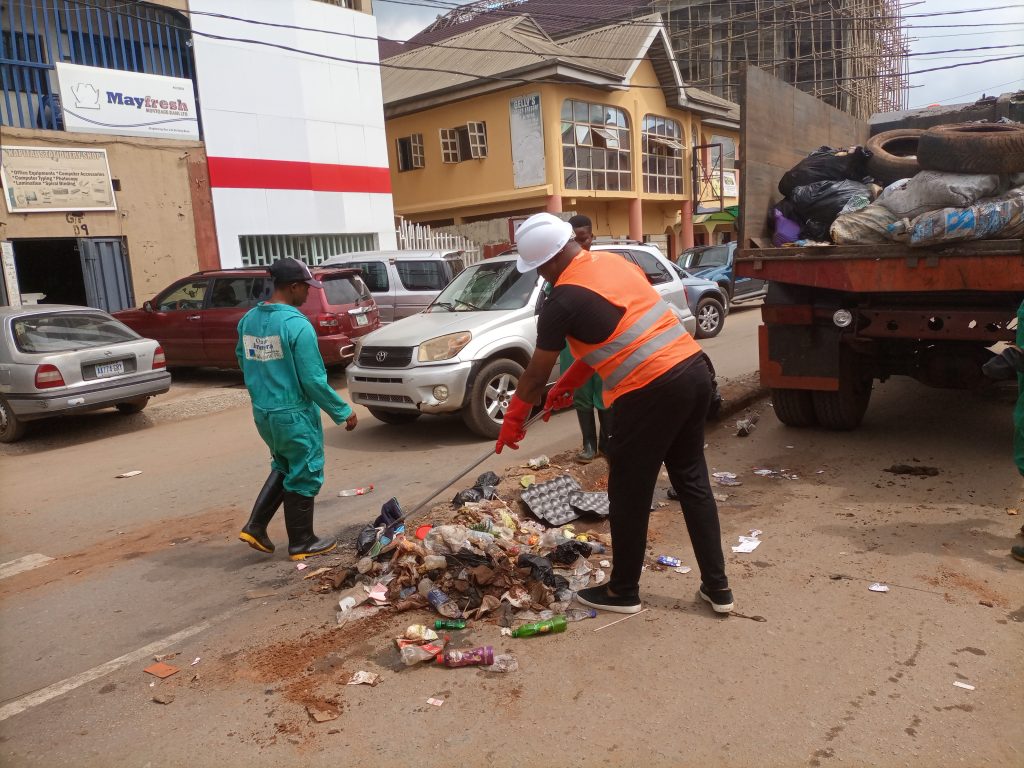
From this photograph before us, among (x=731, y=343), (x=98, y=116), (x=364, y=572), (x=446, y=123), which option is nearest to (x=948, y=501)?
(x=364, y=572)

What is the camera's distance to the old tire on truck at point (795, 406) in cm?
631

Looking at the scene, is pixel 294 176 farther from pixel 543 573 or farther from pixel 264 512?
pixel 543 573

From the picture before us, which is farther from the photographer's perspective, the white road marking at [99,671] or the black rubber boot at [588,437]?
the black rubber boot at [588,437]

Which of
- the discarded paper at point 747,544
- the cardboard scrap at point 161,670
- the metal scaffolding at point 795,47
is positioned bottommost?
the cardboard scrap at point 161,670

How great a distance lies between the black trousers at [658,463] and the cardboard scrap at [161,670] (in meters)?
1.94

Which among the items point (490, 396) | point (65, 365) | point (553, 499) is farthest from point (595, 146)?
point (553, 499)

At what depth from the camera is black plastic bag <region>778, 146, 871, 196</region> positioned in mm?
6379

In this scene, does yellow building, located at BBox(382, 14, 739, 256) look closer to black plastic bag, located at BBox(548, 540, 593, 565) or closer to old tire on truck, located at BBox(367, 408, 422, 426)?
old tire on truck, located at BBox(367, 408, 422, 426)

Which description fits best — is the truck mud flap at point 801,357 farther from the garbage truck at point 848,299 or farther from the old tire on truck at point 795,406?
the old tire on truck at point 795,406

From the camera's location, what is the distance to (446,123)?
24.2 m

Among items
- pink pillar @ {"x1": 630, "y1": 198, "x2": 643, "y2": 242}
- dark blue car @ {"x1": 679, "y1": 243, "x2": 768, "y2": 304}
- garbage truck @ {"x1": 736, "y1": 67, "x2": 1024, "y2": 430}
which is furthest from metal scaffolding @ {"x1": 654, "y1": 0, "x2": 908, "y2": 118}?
garbage truck @ {"x1": 736, "y1": 67, "x2": 1024, "y2": 430}

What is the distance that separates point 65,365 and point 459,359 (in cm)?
441

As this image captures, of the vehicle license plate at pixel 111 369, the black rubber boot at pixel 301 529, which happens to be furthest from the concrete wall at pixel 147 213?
the black rubber boot at pixel 301 529

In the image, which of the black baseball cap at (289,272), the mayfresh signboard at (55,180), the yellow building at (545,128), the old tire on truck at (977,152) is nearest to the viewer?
the black baseball cap at (289,272)
